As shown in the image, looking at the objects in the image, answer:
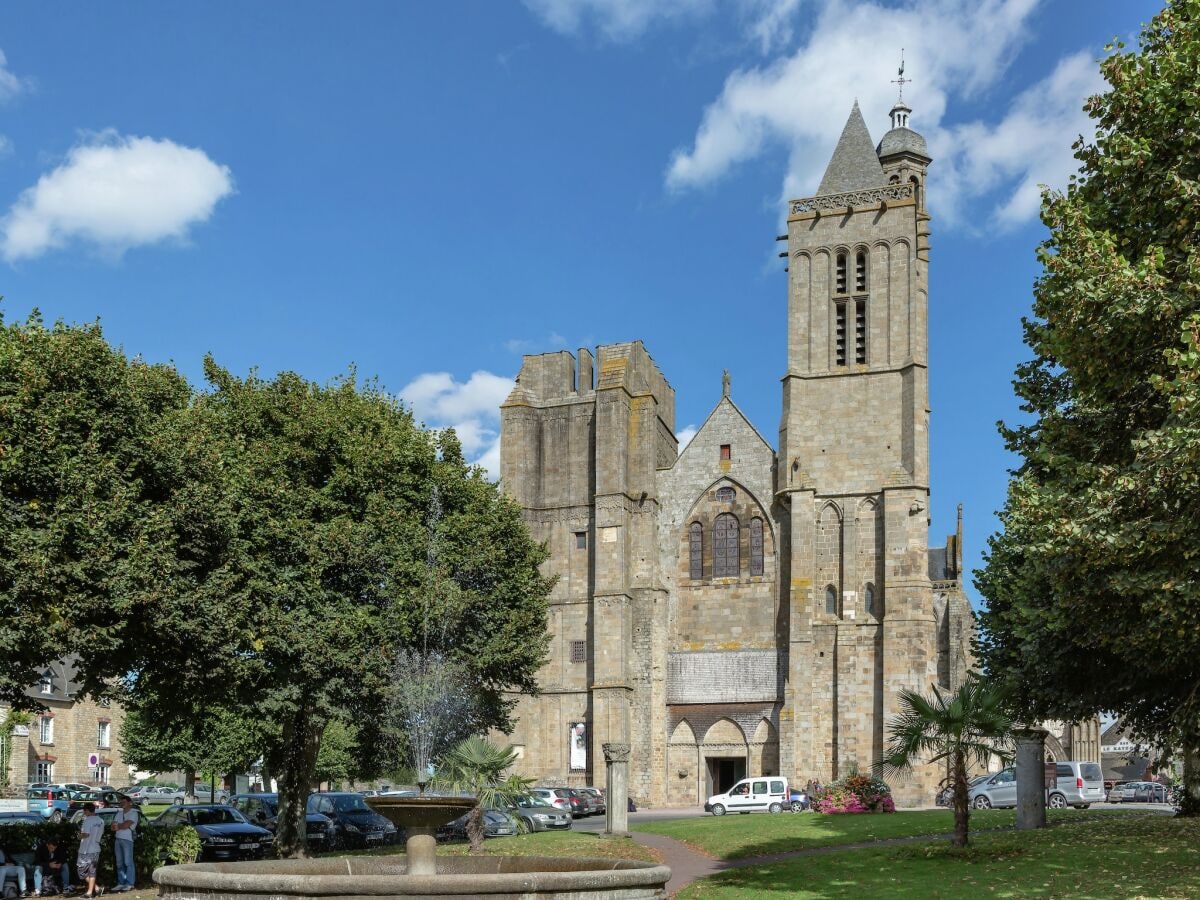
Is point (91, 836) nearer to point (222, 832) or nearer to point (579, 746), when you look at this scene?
point (222, 832)

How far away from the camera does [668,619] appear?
178 feet

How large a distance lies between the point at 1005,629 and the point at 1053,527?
15130 millimetres

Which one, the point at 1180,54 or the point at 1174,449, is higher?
the point at 1180,54

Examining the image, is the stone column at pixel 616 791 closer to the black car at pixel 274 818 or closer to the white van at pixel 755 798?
the black car at pixel 274 818

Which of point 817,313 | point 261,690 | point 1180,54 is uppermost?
point 817,313

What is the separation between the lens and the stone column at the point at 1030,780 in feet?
86.5

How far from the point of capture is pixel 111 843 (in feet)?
73.8

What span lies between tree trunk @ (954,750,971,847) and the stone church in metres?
26.6

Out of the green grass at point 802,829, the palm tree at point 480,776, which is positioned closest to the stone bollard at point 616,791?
the green grass at point 802,829

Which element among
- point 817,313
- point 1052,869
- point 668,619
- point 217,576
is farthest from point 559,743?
point 1052,869

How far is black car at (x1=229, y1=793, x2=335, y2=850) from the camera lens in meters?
32.2

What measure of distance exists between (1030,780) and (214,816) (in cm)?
1953

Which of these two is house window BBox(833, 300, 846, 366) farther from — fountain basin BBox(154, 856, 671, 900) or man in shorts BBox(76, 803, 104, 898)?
fountain basin BBox(154, 856, 671, 900)

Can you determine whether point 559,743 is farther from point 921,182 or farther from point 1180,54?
point 1180,54
